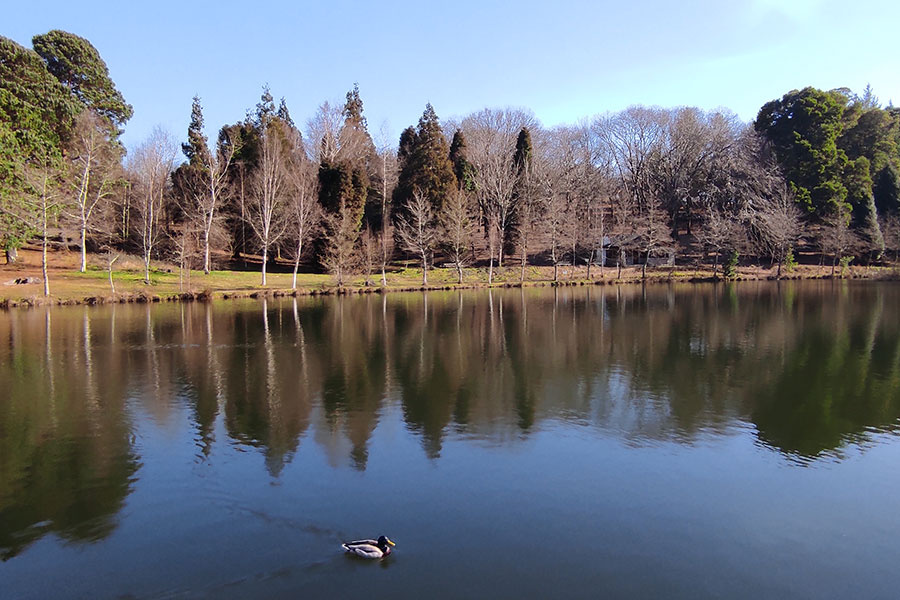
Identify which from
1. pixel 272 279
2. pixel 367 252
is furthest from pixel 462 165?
pixel 272 279

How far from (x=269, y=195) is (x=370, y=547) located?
1757 inches

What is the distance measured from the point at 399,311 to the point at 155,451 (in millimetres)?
22550

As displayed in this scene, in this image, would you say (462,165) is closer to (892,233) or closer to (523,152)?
(523,152)

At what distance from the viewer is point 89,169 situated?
44594mm

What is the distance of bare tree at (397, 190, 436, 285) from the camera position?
4938cm

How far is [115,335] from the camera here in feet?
80.1

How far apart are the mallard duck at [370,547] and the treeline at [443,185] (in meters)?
35.5

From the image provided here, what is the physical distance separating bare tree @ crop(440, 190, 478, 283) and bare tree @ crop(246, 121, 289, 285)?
1285 centimetres

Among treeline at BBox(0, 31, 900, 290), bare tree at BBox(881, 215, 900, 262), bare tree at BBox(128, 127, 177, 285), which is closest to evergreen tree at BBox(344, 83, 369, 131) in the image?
treeline at BBox(0, 31, 900, 290)

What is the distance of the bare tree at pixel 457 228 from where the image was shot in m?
50.7

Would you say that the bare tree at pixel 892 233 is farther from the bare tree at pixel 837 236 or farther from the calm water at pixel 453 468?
the calm water at pixel 453 468

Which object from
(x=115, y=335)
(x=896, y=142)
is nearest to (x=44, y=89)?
(x=115, y=335)

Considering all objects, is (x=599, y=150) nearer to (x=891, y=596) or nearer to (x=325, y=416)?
(x=325, y=416)

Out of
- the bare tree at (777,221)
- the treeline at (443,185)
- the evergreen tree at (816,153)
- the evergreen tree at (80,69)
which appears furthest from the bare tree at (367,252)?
the evergreen tree at (816,153)
